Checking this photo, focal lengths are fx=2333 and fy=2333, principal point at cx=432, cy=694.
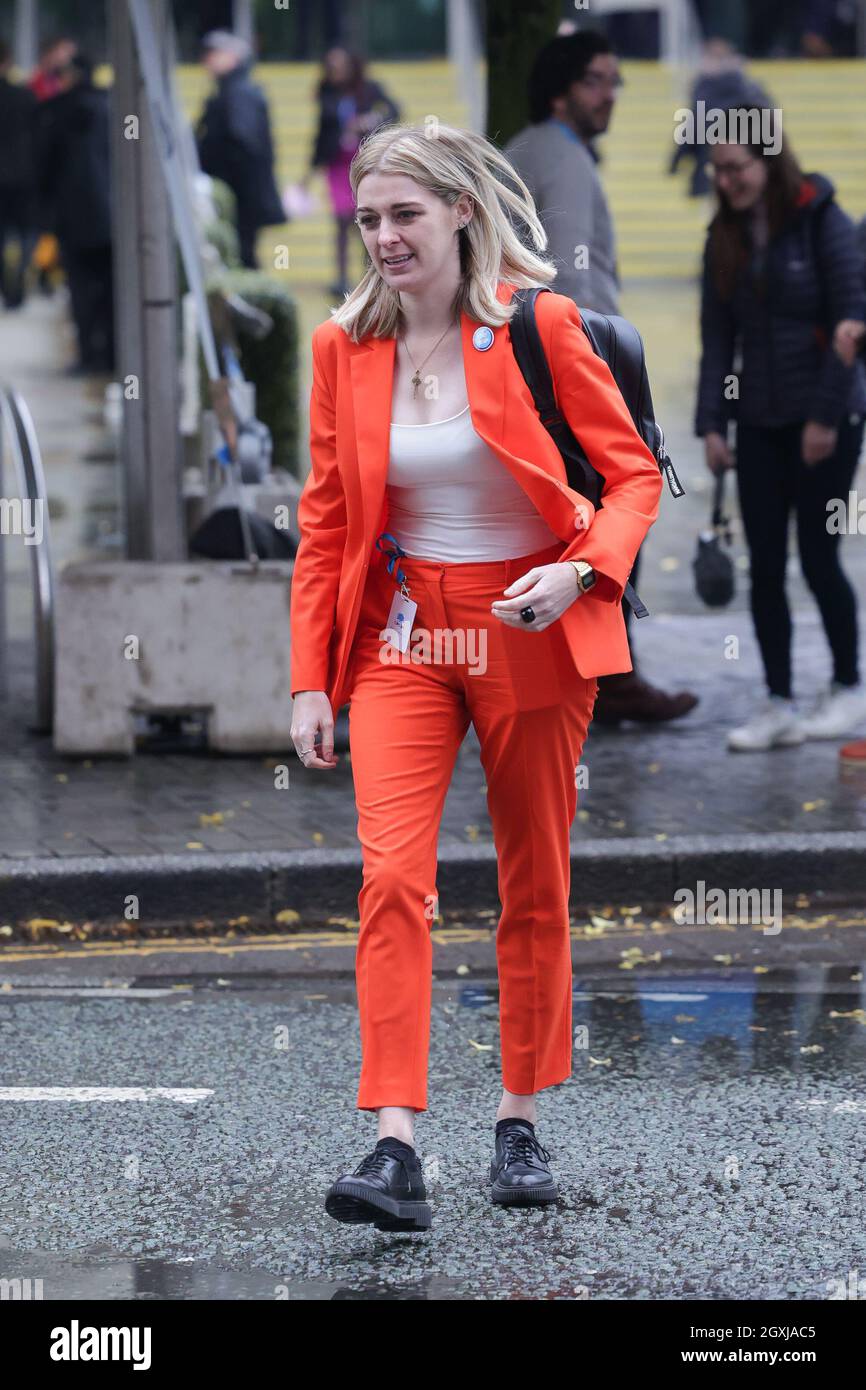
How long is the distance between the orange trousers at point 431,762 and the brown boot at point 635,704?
4.07m

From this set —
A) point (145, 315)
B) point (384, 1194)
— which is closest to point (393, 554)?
point (384, 1194)

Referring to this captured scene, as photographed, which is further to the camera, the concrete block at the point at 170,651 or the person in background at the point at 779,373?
the concrete block at the point at 170,651

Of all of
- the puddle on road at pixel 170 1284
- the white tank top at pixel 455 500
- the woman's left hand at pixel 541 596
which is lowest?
the puddle on road at pixel 170 1284

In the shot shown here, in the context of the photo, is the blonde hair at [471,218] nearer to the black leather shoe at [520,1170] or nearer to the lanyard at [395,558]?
the lanyard at [395,558]

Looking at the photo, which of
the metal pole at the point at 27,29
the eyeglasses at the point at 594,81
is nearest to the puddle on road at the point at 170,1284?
the eyeglasses at the point at 594,81

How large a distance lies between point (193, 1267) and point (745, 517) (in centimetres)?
442

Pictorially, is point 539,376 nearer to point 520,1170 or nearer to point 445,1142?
point 520,1170

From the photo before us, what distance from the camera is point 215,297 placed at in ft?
36.2

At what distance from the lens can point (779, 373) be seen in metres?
7.66

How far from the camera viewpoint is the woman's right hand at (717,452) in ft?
25.5

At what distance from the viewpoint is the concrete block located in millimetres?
7793

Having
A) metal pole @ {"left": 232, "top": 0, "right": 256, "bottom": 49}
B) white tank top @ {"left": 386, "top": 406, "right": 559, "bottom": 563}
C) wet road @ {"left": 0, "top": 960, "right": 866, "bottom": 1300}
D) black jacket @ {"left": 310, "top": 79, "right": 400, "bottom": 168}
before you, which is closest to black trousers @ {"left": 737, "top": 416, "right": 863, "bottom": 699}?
wet road @ {"left": 0, "top": 960, "right": 866, "bottom": 1300}
